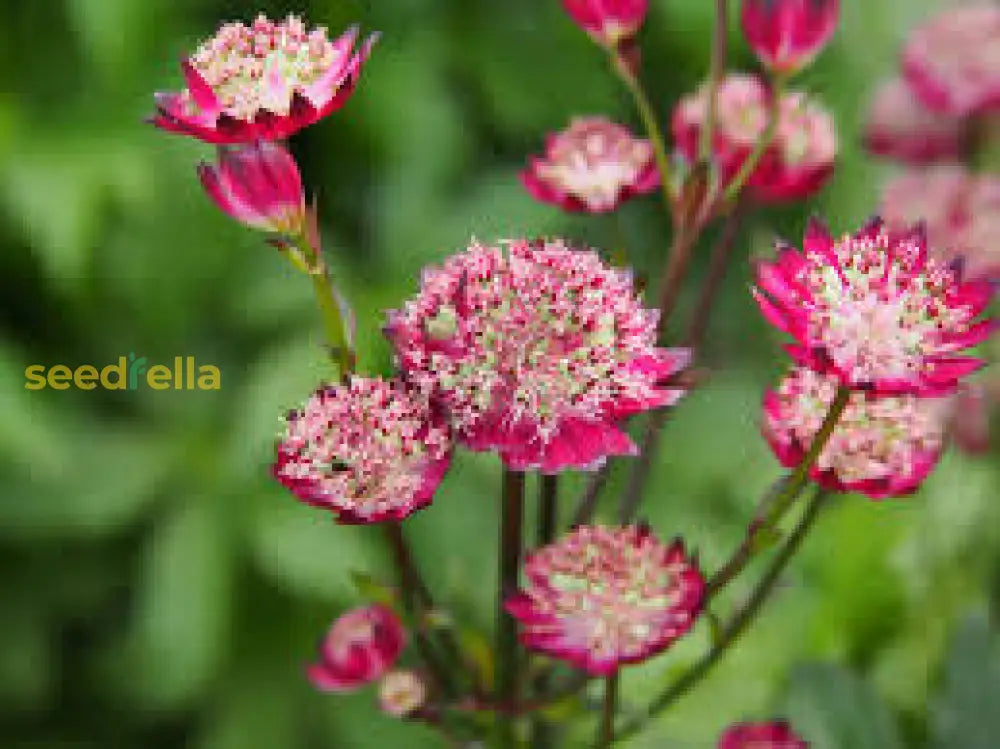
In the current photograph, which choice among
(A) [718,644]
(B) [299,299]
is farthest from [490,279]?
(B) [299,299]

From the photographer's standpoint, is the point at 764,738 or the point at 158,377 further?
the point at 158,377

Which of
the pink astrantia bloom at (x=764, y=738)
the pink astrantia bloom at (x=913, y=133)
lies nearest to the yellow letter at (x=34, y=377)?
the pink astrantia bloom at (x=913, y=133)

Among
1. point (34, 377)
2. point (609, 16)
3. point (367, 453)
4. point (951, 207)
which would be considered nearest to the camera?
point (367, 453)

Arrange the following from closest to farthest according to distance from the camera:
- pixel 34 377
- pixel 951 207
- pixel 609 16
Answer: pixel 609 16 → pixel 951 207 → pixel 34 377

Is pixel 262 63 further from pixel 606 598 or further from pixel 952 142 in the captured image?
pixel 952 142

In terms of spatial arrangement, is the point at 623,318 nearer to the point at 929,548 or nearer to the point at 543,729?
the point at 543,729

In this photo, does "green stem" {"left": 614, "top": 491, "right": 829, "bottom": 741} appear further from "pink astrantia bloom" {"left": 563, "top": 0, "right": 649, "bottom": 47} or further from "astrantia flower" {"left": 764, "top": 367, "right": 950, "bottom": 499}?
"pink astrantia bloom" {"left": 563, "top": 0, "right": 649, "bottom": 47}

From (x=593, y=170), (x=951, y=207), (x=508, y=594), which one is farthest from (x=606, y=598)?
(x=951, y=207)

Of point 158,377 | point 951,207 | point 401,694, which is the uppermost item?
point 951,207
